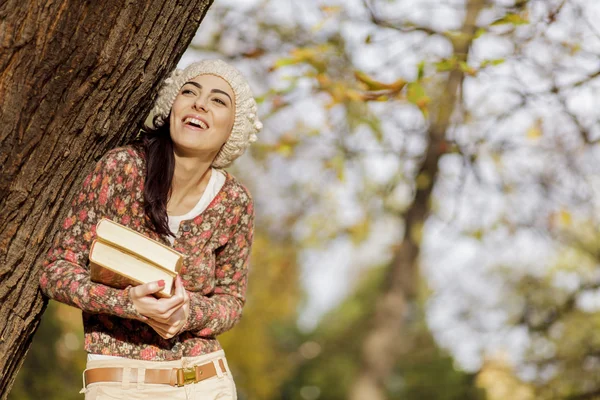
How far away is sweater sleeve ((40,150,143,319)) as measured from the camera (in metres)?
2.20

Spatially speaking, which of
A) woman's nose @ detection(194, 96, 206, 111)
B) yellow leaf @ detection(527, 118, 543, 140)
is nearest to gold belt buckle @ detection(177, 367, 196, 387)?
woman's nose @ detection(194, 96, 206, 111)

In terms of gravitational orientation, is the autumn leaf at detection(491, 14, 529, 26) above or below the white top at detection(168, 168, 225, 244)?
above

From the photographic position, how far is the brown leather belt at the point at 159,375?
92.4 inches

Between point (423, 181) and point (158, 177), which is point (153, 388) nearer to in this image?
point (158, 177)

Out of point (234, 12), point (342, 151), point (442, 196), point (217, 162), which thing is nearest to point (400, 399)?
point (442, 196)

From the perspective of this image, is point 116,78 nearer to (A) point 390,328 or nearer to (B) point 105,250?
(B) point 105,250

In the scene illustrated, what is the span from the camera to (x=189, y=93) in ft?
8.59

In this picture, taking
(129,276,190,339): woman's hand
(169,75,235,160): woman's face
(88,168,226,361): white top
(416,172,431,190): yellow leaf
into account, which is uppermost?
(416,172,431,190): yellow leaf

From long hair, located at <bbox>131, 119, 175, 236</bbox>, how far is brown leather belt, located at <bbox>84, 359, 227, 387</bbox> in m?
0.47

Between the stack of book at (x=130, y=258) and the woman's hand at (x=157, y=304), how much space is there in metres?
0.02

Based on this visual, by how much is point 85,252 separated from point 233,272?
622mm

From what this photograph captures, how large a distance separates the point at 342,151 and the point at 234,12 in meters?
1.97

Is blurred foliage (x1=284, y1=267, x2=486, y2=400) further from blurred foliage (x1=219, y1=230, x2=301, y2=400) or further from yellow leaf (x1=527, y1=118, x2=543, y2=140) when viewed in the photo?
yellow leaf (x1=527, y1=118, x2=543, y2=140)

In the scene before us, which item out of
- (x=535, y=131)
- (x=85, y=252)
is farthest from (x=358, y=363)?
(x=85, y=252)
